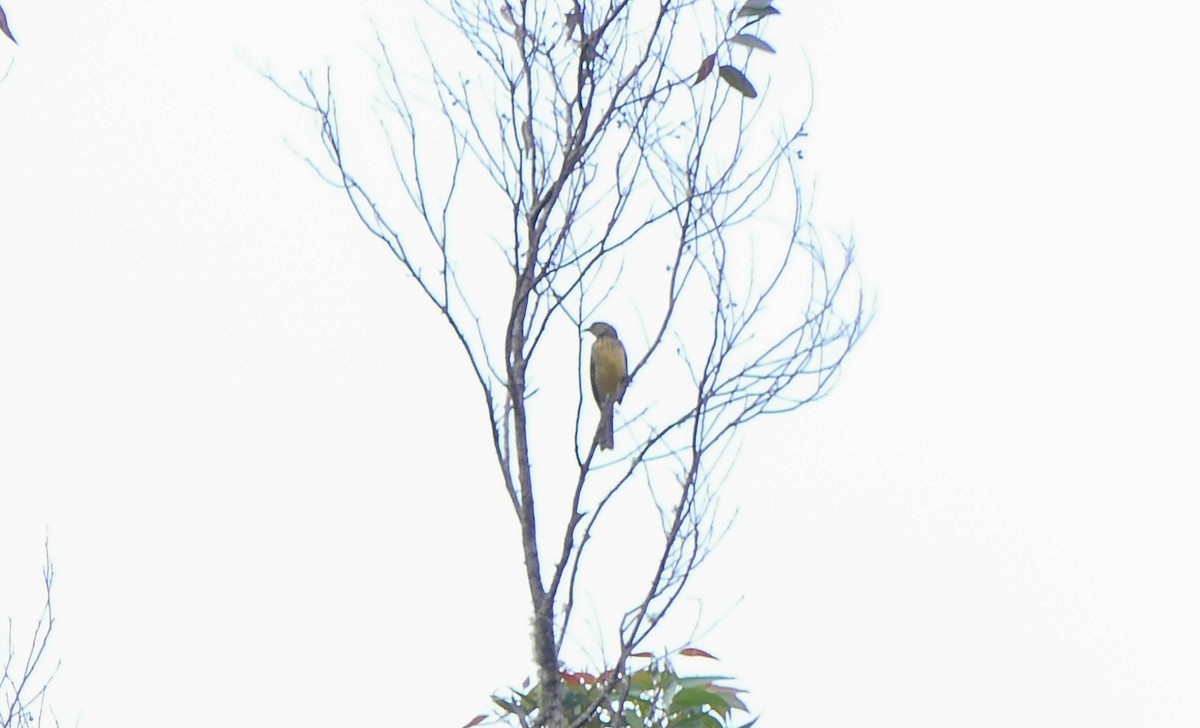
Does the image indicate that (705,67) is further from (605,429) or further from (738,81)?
(605,429)

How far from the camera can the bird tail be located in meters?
3.45

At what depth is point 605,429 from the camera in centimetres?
370

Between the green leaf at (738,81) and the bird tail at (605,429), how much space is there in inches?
32.9

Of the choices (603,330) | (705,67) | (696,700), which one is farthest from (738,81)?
(603,330)

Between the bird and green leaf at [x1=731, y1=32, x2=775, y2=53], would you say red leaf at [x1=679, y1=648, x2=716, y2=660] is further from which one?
the bird

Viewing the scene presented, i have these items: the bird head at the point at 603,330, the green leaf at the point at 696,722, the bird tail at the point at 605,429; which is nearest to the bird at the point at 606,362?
the bird head at the point at 603,330

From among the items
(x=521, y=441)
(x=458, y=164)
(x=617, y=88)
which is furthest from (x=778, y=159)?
(x=521, y=441)

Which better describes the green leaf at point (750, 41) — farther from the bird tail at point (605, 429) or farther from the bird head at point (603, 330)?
the bird head at point (603, 330)

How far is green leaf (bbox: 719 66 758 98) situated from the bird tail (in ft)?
2.74

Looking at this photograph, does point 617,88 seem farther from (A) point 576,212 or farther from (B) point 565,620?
(B) point 565,620

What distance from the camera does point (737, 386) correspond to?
3398 millimetres

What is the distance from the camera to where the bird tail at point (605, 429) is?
3445 millimetres

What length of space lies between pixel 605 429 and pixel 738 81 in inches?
35.2

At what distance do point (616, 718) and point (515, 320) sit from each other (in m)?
0.87
